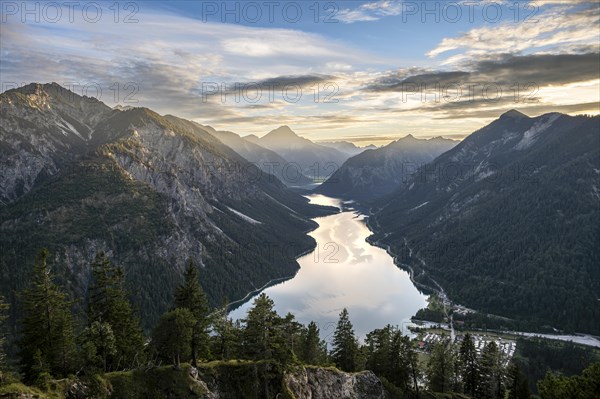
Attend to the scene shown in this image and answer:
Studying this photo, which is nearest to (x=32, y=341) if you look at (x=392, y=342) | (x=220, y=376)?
(x=220, y=376)

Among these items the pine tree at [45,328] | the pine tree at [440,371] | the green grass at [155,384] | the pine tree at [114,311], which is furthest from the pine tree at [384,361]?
the pine tree at [45,328]

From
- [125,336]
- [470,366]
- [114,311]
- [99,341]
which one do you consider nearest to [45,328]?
[99,341]

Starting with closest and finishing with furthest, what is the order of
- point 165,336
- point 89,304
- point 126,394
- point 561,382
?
point 126,394, point 165,336, point 89,304, point 561,382

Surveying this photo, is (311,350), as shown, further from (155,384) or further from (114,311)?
(155,384)

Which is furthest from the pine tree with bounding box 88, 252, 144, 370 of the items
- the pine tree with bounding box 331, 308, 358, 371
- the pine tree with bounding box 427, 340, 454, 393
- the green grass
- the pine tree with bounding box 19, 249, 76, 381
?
the pine tree with bounding box 427, 340, 454, 393

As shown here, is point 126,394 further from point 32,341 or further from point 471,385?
point 471,385

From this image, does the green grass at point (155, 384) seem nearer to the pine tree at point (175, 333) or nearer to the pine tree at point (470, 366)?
the pine tree at point (175, 333)
